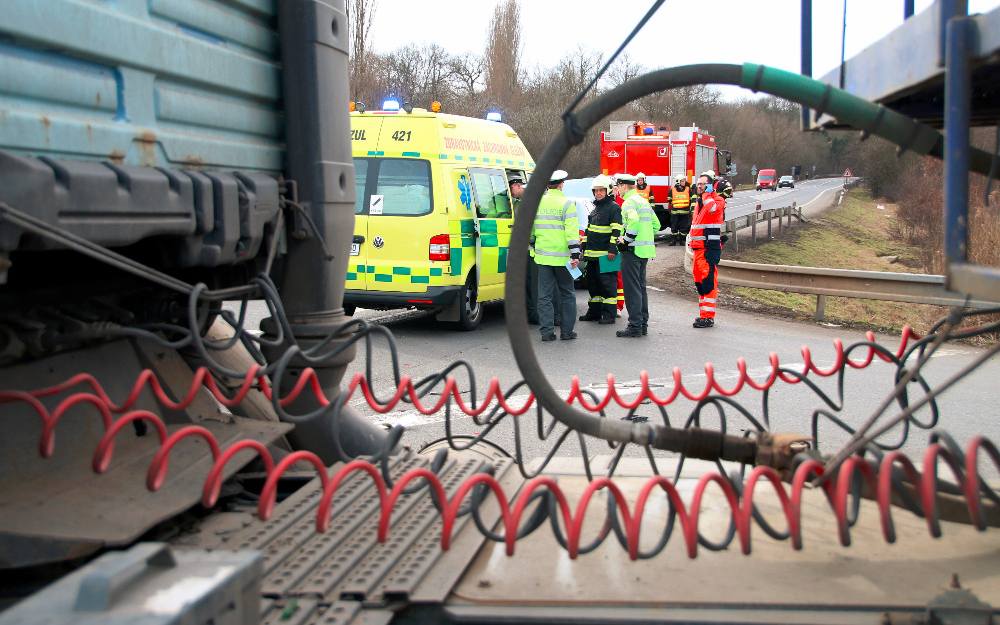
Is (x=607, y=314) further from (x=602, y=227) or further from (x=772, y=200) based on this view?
(x=772, y=200)

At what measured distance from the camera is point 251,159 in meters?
3.33

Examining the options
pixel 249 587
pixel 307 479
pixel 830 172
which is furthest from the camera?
pixel 830 172

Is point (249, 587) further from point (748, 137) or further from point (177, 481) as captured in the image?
point (748, 137)

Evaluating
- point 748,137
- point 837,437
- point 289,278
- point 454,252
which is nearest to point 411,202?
point 454,252

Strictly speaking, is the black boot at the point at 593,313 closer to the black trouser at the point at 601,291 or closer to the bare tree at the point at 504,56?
the black trouser at the point at 601,291

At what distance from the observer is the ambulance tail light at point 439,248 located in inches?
417

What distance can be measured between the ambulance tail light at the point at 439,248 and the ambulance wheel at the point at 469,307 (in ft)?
1.62

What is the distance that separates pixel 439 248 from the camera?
1059 cm

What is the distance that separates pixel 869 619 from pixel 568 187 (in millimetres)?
20256

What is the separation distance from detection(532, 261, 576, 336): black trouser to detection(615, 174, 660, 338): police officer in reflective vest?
0.74 meters

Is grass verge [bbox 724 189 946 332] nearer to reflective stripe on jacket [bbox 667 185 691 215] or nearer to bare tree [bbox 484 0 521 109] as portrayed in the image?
reflective stripe on jacket [bbox 667 185 691 215]

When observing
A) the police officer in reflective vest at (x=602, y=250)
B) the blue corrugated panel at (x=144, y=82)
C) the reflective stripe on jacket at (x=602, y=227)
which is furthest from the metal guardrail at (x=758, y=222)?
the blue corrugated panel at (x=144, y=82)

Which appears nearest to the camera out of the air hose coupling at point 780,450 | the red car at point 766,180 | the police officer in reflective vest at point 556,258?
the air hose coupling at point 780,450

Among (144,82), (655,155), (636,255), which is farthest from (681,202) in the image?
(144,82)
